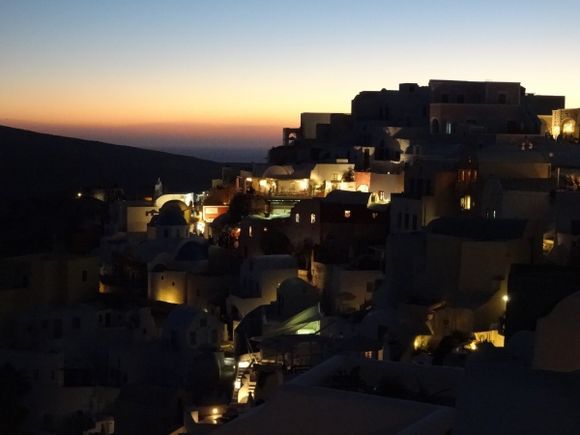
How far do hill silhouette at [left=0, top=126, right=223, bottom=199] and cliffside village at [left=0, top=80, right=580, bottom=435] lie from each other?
3803cm

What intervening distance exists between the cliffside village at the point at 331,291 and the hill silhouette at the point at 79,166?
38.0 m

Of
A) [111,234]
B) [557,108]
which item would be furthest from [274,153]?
[557,108]

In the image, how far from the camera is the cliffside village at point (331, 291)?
12.0 m

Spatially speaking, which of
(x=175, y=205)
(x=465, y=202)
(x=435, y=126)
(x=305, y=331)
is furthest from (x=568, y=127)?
(x=305, y=331)

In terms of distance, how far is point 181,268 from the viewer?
91.4 feet

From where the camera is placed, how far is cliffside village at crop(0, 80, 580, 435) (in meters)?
12.0

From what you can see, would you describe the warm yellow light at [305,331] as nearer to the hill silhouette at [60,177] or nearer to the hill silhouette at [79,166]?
the hill silhouette at [60,177]

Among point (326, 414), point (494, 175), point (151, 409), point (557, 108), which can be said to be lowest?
point (151, 409)

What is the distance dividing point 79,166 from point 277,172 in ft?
178

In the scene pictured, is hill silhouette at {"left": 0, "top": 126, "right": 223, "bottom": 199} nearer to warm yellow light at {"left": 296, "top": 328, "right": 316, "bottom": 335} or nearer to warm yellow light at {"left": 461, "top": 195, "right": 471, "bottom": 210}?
warm yellow light at {"left": 461, "top": 195, "right": 471, "bottom": 210}

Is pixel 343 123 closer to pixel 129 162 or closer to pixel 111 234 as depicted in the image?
pixel 111 234

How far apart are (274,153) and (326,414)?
26.8m

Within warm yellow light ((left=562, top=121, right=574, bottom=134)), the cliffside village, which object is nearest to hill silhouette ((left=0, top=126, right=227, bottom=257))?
the cliffside village

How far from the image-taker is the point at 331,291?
Answer: 24953 millimetres
